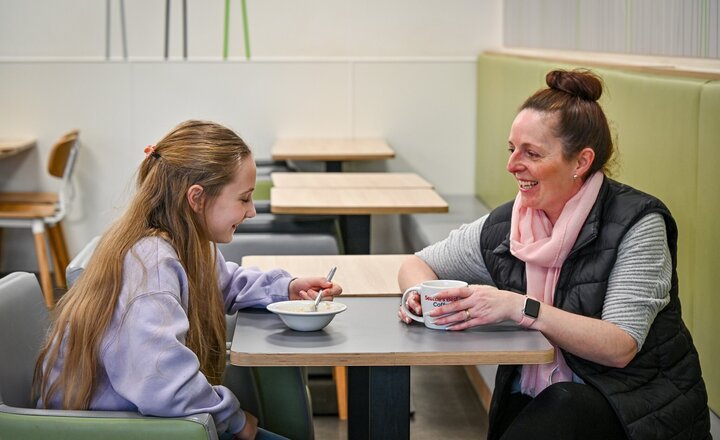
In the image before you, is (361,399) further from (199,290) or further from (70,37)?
(70,37)

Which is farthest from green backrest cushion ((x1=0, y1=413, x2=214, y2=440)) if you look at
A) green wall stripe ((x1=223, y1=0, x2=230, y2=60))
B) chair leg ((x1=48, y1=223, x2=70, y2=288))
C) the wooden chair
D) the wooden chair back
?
green wall stripe ((x1=223, y1=0, x2=230, y2=60))

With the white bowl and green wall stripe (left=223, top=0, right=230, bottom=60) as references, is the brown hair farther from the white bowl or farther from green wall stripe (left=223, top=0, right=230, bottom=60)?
green wall stripe (left=223, top=0, right=230, bottom=60)

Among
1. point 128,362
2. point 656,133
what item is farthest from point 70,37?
→ point 128,362

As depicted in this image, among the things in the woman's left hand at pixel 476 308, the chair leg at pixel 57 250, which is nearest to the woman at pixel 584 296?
the woman's left hand at pixel 476 308

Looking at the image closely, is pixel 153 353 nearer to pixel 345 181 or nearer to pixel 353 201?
pixel 353 201

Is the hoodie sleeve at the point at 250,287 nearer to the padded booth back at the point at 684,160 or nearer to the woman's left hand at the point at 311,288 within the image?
the woman's left hand at the point at 311,288

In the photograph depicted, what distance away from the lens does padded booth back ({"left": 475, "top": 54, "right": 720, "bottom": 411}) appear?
2318mm

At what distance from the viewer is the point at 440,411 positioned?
3.76m

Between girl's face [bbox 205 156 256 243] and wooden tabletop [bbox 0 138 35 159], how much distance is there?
374 centimetres

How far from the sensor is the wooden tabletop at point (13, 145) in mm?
5402

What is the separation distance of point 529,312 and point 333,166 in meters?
3.53

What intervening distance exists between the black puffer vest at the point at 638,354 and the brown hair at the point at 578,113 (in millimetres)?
100

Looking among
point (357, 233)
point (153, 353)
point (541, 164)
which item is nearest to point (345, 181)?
point (357, 233)

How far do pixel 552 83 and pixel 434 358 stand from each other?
68 cm
